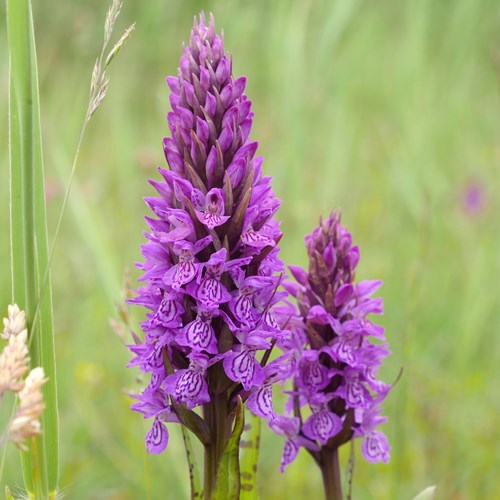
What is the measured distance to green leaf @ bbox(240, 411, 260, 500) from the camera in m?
1.45

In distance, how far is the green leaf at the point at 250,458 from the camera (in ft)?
4.76

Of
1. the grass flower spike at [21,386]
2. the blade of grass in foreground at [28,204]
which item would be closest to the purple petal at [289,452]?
the blade of grass in foreground at [28,204]

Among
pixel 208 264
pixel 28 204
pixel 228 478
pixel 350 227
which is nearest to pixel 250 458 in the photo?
pixel 228 478

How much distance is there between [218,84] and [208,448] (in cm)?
66

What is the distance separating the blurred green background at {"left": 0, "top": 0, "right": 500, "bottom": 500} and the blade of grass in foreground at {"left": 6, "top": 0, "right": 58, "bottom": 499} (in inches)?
16.3

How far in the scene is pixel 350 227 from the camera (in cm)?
468

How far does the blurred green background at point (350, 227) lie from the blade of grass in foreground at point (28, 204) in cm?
41

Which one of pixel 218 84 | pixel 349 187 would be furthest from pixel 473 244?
pixel 218 84

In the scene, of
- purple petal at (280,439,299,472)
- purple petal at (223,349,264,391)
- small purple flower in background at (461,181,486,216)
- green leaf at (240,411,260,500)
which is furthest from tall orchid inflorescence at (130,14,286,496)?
small purple flower in background at (461,181,486,216)

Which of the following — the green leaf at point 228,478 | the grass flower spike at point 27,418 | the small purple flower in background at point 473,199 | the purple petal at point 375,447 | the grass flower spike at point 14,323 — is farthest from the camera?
the small purple flower in background at point 473,199

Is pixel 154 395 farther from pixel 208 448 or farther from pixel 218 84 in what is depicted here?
pixel 218 84

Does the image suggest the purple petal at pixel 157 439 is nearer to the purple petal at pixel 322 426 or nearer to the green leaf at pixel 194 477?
the green leaf at pixel 194 477

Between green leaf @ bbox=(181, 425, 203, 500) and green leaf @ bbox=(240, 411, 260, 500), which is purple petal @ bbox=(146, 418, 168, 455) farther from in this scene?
green leaf @ bbox=(240, 411, 260, 500)

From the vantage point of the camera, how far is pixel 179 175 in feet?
4.48
